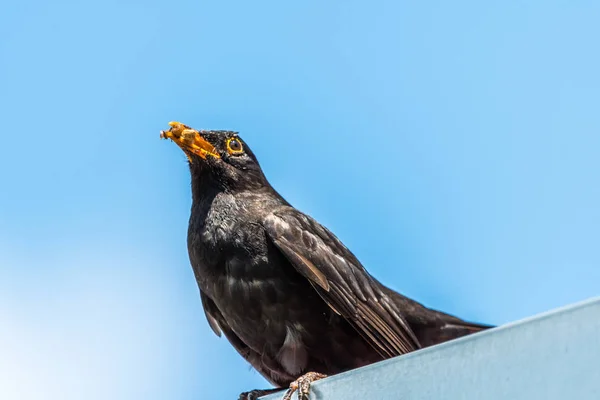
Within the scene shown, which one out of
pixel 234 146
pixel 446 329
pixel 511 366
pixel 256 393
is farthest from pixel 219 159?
pixel 511 366

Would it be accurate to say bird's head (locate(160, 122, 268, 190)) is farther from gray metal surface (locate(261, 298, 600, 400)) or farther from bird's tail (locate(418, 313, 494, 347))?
gray metal surface (locate(261, 298, 600, 400))

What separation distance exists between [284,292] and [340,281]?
1.50 feet

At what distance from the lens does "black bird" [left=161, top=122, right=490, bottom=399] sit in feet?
21.3

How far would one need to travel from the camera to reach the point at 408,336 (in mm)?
6902

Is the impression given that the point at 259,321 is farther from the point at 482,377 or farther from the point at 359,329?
the point at 482,377

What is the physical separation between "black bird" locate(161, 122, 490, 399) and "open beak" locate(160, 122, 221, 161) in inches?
0.4

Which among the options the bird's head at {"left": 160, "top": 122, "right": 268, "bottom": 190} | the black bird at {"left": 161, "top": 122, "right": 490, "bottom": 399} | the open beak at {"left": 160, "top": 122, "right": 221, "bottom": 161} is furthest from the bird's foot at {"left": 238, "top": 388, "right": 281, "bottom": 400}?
the open beak at {"left": 160, "top": 122, "right": 221, "bottom": 161}

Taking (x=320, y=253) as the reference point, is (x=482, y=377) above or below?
below

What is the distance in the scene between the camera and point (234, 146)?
24.9 feet

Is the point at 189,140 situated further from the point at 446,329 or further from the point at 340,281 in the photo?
the point at 446,329

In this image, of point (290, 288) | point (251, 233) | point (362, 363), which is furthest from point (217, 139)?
point (362, 363)

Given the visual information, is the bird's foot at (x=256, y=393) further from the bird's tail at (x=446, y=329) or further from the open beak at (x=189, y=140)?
the open beak at (x=189, y=140)

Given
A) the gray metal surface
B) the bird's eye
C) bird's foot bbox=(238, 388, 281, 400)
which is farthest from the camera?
the bird's eye

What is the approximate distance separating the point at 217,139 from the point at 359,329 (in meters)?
1.99
